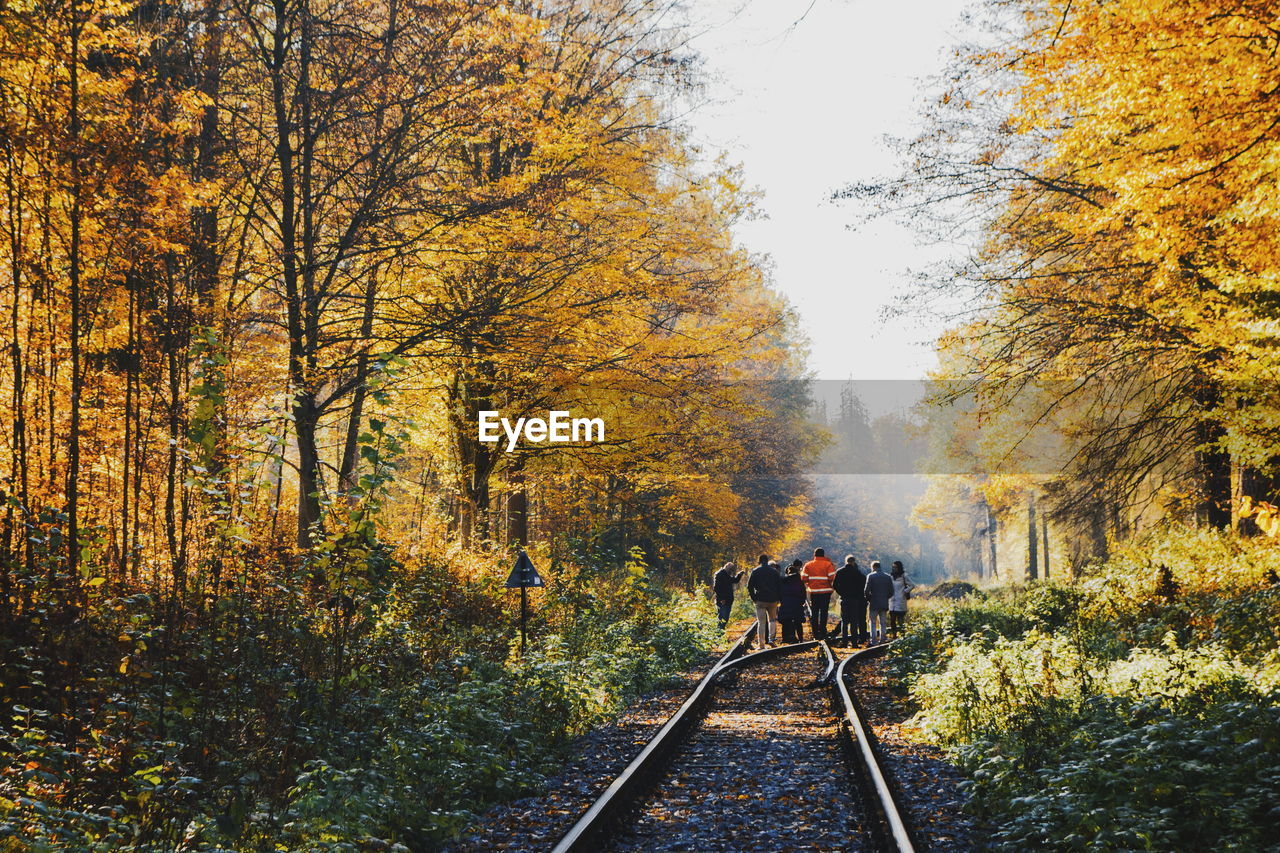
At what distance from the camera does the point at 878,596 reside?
19844 mm

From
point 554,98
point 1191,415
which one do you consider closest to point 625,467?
point 554,98

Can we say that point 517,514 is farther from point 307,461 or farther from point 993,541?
point 993,541

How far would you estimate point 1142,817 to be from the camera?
535 cm

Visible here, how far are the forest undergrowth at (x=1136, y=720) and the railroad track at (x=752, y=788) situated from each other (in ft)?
2.76

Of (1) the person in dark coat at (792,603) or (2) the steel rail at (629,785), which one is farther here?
(1) the person in dark coat at (792,603)

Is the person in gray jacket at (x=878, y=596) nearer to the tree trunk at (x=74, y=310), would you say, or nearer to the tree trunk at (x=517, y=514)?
the tree trunk at (x=517, y=514)

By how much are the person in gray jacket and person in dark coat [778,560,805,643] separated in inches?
59.2

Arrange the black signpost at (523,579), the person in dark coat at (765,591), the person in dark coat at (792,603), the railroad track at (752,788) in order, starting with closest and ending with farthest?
the railroad track at (752,788) < the black signpost at (523,579) < the person in dark coat at (765,591) < the person in dark coat at (792,603)

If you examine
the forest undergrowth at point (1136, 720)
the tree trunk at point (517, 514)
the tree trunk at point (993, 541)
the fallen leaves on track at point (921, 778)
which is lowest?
the tree trunk at point (993, 541)

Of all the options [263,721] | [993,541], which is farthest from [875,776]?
[993,541]

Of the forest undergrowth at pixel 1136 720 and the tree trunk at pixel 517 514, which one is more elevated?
the tree trunk at pixel 517 514

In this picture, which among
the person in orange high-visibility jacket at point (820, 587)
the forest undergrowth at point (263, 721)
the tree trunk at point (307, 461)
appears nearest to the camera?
the forest undergrowth at point (263, 721)

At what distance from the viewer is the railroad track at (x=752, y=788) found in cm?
616

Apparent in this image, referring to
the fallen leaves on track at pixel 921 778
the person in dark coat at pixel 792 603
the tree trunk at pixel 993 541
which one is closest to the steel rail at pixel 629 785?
the fallen leaves on track at pixel 921 778
